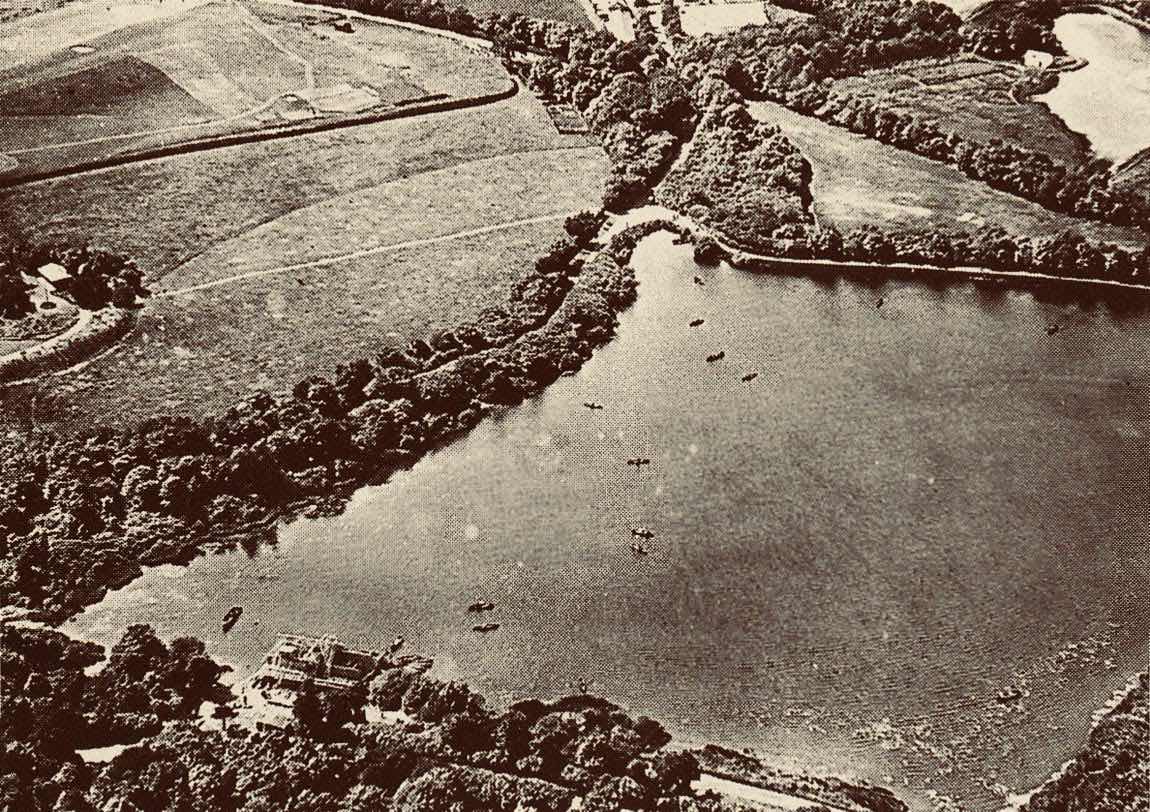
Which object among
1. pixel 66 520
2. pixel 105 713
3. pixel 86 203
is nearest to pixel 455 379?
pixel 66 520

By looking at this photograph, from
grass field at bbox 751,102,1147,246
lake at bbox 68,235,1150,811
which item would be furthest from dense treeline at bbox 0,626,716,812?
grass field at bbox 751,102,1147,246

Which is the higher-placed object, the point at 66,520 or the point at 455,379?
the point at 455,379

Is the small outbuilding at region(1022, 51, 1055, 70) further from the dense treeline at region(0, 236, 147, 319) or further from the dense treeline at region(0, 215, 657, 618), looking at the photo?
the dense treeline at region(0, 236, 147, 319)

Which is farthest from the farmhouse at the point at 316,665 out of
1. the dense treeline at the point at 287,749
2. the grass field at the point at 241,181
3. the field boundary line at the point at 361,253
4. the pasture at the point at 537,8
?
the pasture at the point at 537,8

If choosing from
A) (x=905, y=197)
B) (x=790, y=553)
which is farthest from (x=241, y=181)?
(x=790, y=553)

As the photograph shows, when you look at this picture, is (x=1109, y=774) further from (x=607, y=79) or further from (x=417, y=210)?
(x=607, y=79)

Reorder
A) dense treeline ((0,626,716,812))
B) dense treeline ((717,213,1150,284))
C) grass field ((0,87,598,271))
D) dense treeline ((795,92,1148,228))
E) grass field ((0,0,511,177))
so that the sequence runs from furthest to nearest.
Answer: grass field ((0,0,511,177)), dense treeline ((795,92,1148,228)), grass field ((0,87,598,271)), dense treeline ((717,213,1150,284)), dense treeline ((0,626,716,812))

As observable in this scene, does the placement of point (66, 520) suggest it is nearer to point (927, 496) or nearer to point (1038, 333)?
point (927, 496)
